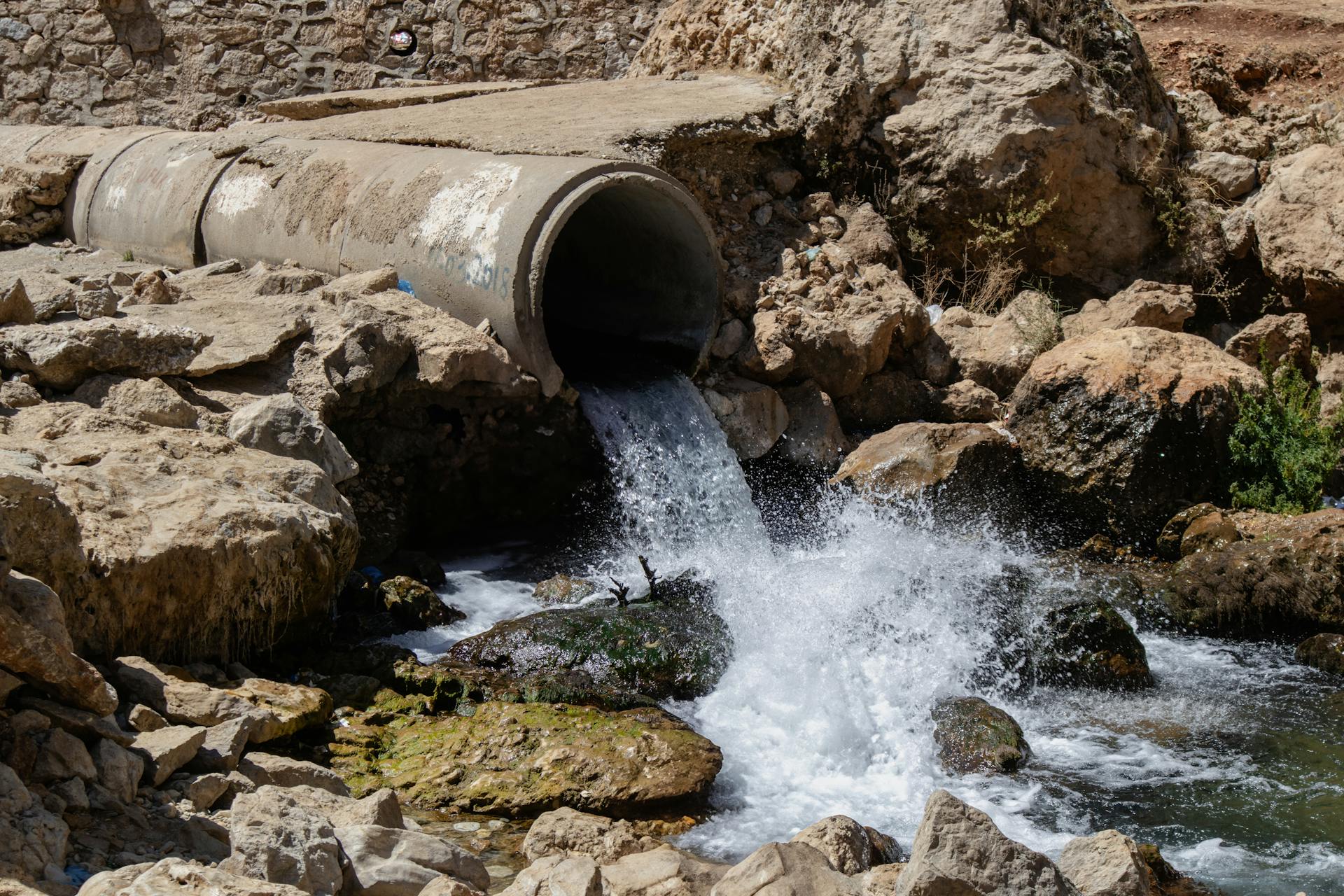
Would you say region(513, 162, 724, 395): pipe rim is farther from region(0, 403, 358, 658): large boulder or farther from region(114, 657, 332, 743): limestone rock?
region(114, 657, 332, 743): limestone rock

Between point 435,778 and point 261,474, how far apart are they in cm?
149

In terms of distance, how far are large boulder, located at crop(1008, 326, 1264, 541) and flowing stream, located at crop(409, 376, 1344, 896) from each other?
552 millimetres

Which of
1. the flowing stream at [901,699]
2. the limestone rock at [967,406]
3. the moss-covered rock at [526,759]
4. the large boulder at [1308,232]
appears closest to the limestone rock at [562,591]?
the flowing stream at [901,699]

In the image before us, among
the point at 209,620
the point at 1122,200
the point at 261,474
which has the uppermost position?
the point at 1122,200

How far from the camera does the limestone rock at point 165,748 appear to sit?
351 cm

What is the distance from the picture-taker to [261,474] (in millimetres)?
5059

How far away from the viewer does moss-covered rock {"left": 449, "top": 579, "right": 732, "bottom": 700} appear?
5.16 meters

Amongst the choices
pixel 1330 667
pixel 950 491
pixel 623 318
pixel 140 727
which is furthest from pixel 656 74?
pixel 140 727

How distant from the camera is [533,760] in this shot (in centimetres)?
444

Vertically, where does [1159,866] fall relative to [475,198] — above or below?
below

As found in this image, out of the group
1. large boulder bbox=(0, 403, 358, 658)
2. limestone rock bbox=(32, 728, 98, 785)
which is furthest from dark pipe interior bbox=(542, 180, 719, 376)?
limestone rock bbox=(32, 728, 98, 785)

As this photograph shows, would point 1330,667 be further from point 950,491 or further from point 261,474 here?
point 261,474

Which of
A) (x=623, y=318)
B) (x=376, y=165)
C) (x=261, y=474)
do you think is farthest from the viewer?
(x=623, y=318)

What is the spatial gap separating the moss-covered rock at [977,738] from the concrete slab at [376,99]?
6.46 meters
